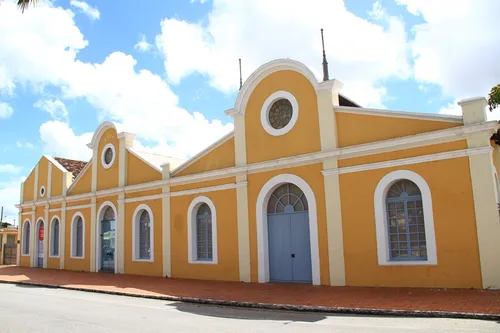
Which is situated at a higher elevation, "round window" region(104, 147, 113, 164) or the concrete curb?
"round window" region(104, 147, 113, 164)

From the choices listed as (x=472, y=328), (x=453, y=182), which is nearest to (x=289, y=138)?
(x=453, y=182)

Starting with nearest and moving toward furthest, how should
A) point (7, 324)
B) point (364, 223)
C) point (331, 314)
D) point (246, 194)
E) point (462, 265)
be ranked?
point (7, 324), point (331, 314), point (462, 265), point (364, 223), point (246, 194)

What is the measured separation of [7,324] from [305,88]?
32.3 ft

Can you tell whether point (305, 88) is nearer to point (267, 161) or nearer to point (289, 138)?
point (289, 138)

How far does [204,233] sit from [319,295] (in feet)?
20.5

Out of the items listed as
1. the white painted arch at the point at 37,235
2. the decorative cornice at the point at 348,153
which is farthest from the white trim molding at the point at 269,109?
the white painted arch at the point at 37,235

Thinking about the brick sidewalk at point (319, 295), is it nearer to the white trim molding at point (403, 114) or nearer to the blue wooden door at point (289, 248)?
the blue wooden door at point (289, 248)

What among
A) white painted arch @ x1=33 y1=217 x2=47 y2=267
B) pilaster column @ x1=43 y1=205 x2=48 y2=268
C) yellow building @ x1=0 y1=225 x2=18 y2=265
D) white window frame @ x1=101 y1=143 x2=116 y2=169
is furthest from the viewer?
yellow building @ x1=0 y1=225 x2=18 y2=265

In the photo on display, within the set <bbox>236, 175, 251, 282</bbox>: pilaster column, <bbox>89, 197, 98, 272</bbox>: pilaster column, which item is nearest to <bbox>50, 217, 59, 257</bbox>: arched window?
<bbox>89, 197, 98, 272</bbox>: pilaster column

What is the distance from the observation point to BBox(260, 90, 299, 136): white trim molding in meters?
13.6

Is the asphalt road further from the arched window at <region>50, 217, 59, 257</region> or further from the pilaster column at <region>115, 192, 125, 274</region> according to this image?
the arched window at <region>50, 217, 59, 257</region>

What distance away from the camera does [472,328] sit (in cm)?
691

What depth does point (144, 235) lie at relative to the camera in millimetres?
18453

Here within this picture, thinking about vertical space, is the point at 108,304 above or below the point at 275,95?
below
